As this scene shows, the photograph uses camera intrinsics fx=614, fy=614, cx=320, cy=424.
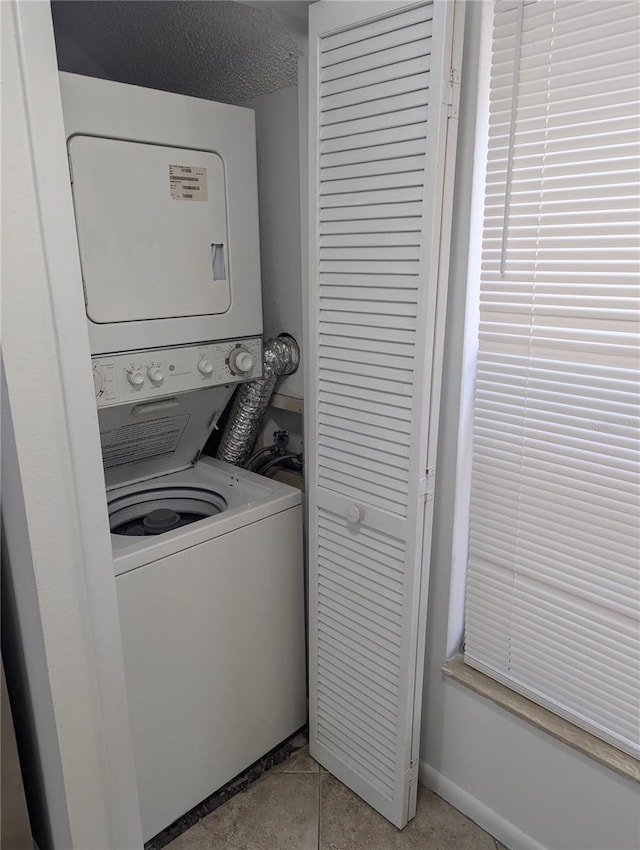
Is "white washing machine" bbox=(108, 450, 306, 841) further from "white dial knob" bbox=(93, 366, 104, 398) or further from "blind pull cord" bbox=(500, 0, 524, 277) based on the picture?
"blind pull cord" bbox=(500, 0, 524, 277)

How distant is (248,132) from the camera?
1732 millimetres

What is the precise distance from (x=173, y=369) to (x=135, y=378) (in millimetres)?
129

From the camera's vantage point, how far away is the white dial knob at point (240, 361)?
1.82 m

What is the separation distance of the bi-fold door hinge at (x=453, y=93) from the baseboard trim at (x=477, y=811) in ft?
5.86

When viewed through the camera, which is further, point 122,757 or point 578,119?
point 122,757

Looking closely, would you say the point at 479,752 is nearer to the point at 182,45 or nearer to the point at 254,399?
the point at 254,399

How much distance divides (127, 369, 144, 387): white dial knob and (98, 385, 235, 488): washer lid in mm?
79

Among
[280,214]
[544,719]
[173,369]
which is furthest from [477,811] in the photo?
[280,214]

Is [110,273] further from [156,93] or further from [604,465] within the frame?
[604,465]

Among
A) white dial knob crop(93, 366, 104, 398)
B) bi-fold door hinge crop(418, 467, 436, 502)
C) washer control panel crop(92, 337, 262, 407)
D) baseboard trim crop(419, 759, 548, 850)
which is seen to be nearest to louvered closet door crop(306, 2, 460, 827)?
bi-fold door hinge crop(418, 467, 436, 502)

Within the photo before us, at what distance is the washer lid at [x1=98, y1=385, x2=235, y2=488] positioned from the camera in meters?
1.73

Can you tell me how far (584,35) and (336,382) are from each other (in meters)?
0.92

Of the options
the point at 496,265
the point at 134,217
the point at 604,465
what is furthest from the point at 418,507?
the point at 134,217

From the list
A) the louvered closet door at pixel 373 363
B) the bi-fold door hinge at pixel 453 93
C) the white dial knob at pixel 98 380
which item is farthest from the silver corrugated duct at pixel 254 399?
the bi-fold door hinge at pixel 453 93
